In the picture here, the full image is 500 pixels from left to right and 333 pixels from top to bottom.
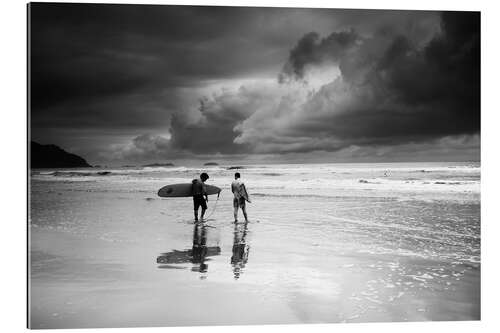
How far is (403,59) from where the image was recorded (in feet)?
24.7

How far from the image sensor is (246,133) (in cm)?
804

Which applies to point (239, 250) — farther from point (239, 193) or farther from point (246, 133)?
point (239, 193)

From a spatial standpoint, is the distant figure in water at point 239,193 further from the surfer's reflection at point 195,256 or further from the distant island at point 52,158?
the distant island at point 52,158

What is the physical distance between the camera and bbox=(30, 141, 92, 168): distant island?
6289 millimetres

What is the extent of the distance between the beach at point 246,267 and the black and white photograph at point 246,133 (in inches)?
0.9

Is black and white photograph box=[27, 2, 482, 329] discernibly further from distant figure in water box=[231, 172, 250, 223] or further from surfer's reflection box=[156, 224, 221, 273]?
distant figure in water box=[231, 172, 250, 223]

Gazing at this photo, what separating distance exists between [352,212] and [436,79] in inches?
191

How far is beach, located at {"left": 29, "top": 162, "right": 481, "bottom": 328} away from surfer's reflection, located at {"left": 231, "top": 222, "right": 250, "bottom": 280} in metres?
0.02

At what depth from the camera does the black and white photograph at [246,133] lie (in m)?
5.77

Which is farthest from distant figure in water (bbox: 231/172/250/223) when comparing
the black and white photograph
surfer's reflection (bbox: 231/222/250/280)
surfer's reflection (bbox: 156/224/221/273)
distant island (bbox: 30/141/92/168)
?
distant island (bbox: 30/141/92/168)

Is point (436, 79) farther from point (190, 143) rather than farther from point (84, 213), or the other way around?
point (84, 213)

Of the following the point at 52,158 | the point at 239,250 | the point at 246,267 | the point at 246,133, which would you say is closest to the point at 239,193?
the point at 246,133

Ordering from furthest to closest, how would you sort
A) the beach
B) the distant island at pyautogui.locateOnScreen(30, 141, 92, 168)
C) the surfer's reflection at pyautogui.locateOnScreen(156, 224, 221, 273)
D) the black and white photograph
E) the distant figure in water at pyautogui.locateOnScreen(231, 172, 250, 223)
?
the distant figure in water at pyautogui.locateOnScreen(231, 172, 250, 223) → the surfer's reflection at pyautogui.locateOnScreen(156, 224, 221, 273) → the distant island at pyautogui.locateOnScreen(30, 141, 92, 168) → the black and white photograph → the beach

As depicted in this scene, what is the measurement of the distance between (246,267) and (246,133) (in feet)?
7.33
